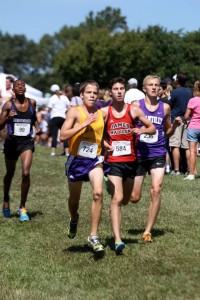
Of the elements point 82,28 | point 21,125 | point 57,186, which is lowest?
point 57,186

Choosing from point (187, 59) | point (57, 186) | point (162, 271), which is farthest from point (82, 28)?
point (162, 271)

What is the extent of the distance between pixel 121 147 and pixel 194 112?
20.5 ft

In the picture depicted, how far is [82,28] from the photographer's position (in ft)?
401

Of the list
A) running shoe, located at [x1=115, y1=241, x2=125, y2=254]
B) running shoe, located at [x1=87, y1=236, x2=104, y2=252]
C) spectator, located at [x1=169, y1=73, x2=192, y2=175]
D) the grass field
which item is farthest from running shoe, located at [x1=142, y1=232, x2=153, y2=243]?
spectator, located at [x1=169, y1=73, x2=192, y2=175]

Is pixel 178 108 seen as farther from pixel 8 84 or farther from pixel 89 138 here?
pixel 89 138

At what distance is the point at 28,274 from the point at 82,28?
118 meters

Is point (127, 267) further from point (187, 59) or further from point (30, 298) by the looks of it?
point (187, 59)

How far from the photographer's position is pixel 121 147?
7.84 m

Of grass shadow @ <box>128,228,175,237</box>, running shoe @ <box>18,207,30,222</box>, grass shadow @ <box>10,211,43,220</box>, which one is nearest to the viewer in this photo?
grass shadow @ <box>128,228,175,237</box>

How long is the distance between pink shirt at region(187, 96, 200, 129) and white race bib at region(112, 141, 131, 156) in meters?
6.08

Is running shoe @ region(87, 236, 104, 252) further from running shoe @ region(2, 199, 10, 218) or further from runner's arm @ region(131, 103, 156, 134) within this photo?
running shoe @ region(2, 199, 10, 218)

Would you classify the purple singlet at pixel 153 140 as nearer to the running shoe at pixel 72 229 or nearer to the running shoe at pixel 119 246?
the running shoe at pixel 72 229

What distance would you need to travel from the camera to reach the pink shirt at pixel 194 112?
13.7 metres

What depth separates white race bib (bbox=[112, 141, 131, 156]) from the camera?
7.81 metres
